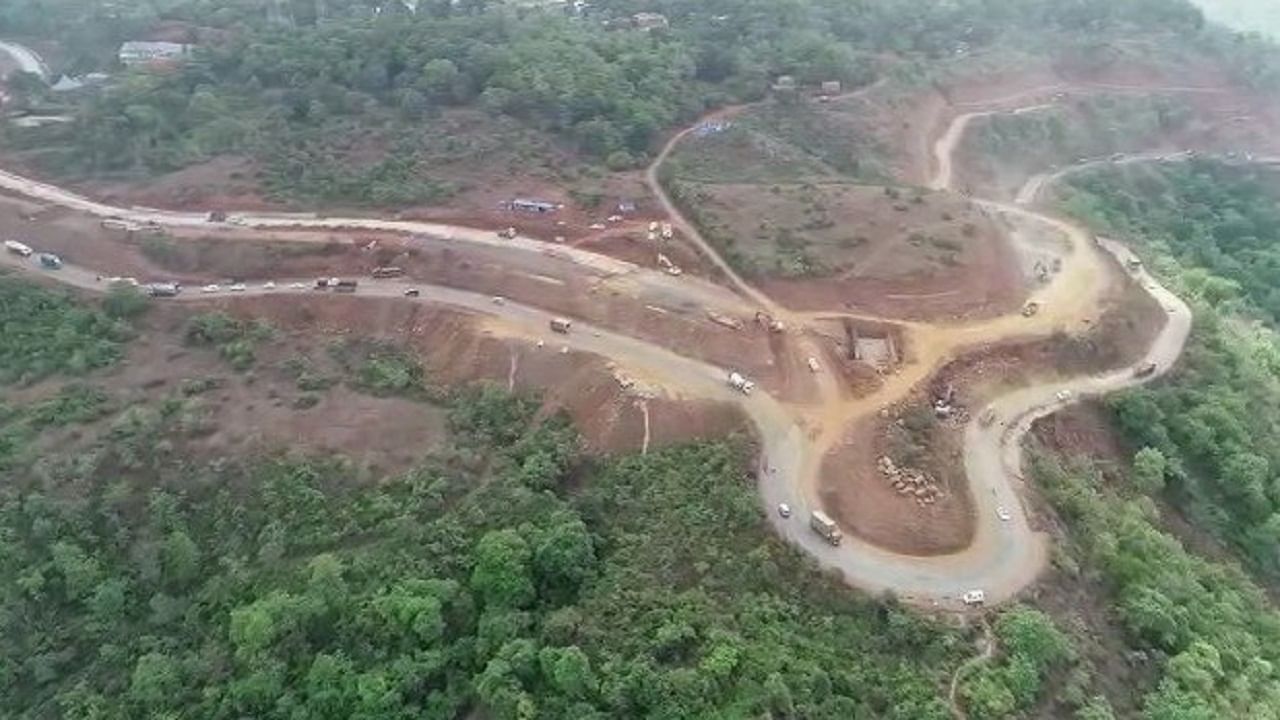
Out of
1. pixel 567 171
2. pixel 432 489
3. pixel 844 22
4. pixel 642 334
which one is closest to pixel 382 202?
pixel 567 171

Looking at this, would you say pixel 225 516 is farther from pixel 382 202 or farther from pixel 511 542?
pixel 382 202

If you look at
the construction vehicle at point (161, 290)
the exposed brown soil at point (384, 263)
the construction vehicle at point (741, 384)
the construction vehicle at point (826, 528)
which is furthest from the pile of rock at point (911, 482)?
the construction vehicle at point (161, 290)

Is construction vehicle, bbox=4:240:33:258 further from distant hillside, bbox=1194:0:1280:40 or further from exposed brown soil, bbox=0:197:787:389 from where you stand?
distant hillside, bbox=1194:0:1280:40

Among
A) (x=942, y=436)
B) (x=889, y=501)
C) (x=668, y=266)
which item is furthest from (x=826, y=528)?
(x=668, y=266)

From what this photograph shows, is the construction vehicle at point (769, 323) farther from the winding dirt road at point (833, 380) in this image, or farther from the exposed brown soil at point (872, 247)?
the exposed brown soil at point (872, 247)

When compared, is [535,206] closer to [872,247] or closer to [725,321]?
[725,321]

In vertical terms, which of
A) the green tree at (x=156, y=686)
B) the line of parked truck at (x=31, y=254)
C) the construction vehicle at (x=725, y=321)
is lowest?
the green tree at (x=156, y=686)

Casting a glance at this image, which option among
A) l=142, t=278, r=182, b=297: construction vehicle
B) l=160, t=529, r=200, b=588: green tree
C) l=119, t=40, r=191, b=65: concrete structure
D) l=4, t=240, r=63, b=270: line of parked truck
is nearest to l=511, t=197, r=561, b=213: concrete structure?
→ l=142, t=278, r=182, b=297: construction vehicle
